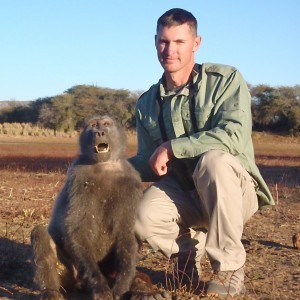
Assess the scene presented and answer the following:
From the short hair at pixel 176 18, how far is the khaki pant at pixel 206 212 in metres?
0.99

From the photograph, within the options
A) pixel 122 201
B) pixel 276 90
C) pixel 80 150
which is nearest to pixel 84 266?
pixel 122 201

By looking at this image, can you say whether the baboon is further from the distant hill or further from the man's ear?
the distant hill

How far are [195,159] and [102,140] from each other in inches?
25.5

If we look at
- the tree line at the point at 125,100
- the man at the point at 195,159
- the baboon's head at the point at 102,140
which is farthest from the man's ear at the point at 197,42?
the tree line at the point at 125,100

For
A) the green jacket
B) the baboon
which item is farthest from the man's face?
the baboon

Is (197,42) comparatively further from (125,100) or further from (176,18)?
(125,100)

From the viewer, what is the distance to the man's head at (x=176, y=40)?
179 inches

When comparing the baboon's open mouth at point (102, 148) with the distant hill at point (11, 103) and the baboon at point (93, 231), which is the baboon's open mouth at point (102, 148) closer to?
the baboon at point (93, 231)

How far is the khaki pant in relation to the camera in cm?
409

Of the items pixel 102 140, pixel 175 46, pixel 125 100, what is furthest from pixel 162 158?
pixel 125 100

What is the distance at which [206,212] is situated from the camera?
4.38 metres

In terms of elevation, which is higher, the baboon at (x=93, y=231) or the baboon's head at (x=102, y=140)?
the baboon's head at (x=102, y=140)

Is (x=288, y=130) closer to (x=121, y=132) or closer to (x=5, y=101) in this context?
(x=5, y=101)

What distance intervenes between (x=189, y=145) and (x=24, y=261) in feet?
5.52
